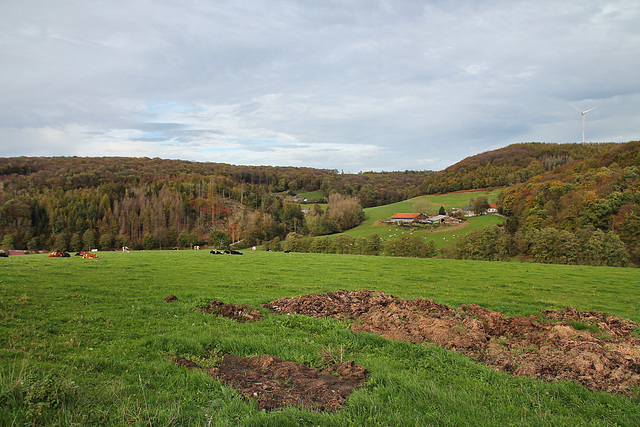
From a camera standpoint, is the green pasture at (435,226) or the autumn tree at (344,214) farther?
the autumn tree at (344,214)

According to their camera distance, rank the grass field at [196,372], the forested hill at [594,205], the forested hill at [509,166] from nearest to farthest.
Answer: the grass field at [196,372] → the forested hill at [594,205] → the forested hill at [509,166]

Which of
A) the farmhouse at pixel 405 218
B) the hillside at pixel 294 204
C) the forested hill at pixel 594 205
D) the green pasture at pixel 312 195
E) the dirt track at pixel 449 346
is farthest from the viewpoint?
the green pasture at pixel 312 195

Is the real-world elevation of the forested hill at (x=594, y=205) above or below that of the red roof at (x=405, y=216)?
above

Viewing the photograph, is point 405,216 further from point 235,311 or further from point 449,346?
point 449,346

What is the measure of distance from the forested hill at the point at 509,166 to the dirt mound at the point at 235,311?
155268 mm

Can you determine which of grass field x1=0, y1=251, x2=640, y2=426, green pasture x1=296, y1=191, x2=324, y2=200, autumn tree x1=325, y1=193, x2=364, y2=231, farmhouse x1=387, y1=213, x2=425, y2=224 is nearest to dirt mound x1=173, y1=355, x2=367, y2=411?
grass field x1=0, y1=251, x2=640, y2=426

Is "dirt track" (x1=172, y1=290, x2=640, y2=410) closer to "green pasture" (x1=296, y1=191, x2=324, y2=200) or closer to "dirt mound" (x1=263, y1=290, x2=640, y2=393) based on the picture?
"dirt mound" (x1=263, y1=290, x2=640, y2=393)

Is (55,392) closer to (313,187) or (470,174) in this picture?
(470,174)

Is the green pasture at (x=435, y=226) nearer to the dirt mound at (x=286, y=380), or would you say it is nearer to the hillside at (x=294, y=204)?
the hillside at (x=294, y=204)

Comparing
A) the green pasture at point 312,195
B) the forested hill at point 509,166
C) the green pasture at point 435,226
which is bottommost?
the green pasture at point 435,226

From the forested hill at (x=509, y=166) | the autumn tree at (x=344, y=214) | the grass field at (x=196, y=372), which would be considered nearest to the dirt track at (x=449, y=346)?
the grass field at (x=196, y=372)

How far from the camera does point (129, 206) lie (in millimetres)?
116500

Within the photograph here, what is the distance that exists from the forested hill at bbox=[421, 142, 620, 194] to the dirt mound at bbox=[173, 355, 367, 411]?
157541mm

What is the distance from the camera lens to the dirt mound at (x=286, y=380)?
4988 mm
